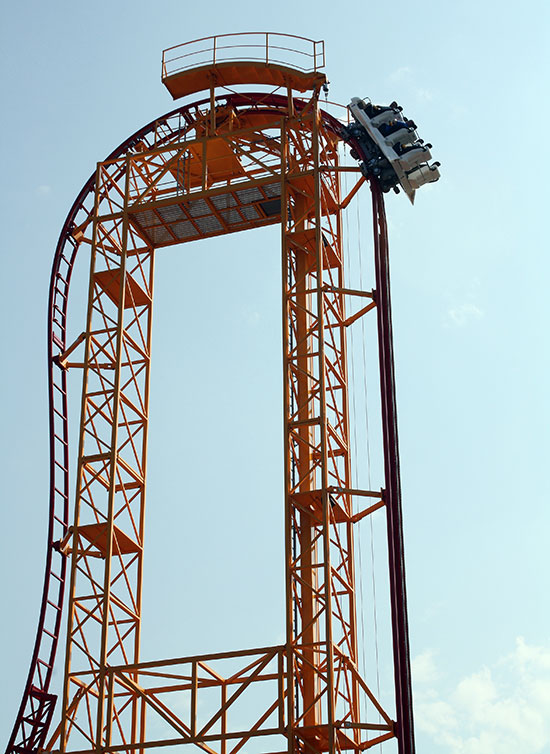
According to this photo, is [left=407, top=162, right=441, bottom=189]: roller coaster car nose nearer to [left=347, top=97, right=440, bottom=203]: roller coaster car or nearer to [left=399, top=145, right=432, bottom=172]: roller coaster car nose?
[left=347, top=97, right=440, bottom=203]: roller coaster car

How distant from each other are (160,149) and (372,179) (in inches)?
222

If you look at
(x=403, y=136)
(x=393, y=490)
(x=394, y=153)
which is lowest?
(x=393, y=490)

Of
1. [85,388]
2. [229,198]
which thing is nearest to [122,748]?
[85,388]

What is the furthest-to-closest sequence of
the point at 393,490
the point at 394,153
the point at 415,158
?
1. the point at 394,153
2. the point at 415,158
3. the point at 393,490

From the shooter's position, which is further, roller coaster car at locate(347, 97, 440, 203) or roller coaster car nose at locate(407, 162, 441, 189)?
roller coaster car nose at locate(407, 162, 441, 189)

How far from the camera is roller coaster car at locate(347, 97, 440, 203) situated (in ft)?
98.8

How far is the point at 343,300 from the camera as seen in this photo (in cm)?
3064

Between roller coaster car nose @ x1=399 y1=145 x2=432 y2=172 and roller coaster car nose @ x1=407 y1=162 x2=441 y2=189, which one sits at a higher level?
roller coaster car nose @ x1=399 y1=145 x2=432 y2=172

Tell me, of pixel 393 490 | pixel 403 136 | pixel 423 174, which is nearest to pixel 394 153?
pixel 403 136

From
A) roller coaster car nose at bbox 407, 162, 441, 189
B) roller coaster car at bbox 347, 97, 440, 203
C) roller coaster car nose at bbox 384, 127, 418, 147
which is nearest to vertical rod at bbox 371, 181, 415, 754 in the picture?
roller coaster car at bbox 347, 97, 440, 203

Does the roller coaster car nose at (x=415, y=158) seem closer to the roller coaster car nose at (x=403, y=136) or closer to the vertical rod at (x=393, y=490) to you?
the roller coaster car nose at (x=403, y=136)

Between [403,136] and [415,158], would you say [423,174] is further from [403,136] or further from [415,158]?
[403,136]

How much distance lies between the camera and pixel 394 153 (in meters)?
30.2

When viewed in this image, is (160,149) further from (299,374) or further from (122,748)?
(122,748)
